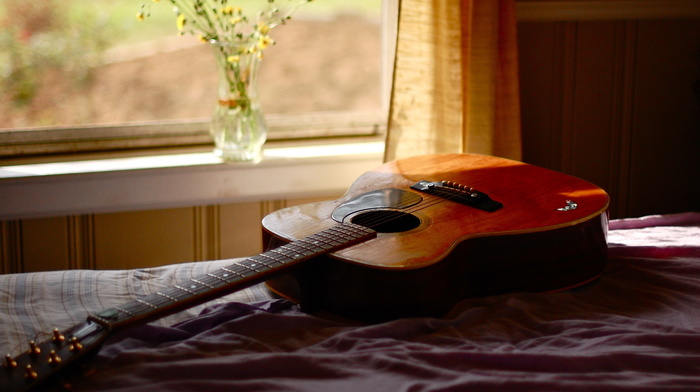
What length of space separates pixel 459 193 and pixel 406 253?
13.4 inches

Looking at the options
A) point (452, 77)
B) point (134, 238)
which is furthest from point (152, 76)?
point (452, 77)

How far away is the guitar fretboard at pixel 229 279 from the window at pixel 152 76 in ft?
3.65

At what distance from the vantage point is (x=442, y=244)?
1.17 meters

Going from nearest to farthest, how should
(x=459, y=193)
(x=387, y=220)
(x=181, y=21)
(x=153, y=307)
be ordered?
(x=153, y=307)
(x=387, y=220)
(x=459, y=193)
(x=181, y=21)

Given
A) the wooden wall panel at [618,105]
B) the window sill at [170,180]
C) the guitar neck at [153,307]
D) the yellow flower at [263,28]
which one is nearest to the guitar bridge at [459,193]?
the guitar neck at [153,307]

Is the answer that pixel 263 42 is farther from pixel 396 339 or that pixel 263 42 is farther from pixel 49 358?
pixel 49 358

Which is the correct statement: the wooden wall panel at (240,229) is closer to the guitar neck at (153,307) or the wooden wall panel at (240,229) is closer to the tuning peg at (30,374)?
the guitar neck at (153,307)

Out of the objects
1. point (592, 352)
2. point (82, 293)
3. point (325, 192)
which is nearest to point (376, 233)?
point (592, 352)

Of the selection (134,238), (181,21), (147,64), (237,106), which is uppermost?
(181,21)

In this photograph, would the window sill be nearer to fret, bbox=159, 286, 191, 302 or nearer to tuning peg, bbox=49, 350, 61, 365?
fret, bbox=159, 286, 191, 302

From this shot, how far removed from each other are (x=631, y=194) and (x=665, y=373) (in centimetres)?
154

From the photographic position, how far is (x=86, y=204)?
1905 millimetres

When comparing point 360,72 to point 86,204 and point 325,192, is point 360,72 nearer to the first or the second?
point 325,192

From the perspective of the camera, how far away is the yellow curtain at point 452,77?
1.95 m
